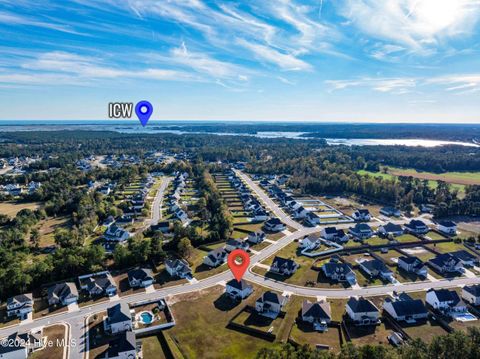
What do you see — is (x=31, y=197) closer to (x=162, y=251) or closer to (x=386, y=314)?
(x=162, y=251)

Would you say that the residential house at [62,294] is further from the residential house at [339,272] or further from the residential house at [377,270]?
the residential house at [377,270]

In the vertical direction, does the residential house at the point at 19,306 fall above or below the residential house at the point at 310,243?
below

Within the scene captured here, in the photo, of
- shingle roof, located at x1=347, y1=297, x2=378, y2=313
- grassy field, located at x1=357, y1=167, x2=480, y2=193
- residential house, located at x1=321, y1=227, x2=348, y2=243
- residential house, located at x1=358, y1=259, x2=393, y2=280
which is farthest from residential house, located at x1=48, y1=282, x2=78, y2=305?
grassy field, located at x1=357, y1=167, x2=480, y2=193

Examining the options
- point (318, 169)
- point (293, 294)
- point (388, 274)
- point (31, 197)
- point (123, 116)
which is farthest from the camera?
point (318, 169)

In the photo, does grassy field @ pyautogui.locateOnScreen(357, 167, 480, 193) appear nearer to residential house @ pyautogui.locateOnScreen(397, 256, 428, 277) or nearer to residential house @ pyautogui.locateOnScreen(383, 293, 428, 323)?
residential house @ pyautogui.locateOnScreen(397, 256, 428, 277)

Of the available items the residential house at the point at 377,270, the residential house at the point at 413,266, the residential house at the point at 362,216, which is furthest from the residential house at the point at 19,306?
the residential house at the point at 362,216

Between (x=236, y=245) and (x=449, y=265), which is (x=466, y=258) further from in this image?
(x=236, y=245)

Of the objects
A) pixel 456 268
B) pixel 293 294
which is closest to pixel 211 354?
pixel 293 294
